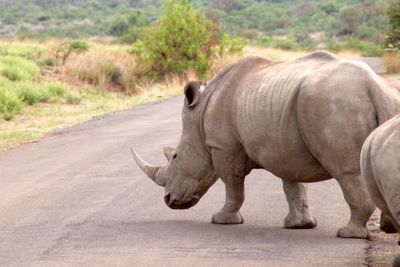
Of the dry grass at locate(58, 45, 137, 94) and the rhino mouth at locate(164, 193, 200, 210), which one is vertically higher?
the rhino mouth at locate(164, 193, 200, 210)

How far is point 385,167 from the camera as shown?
6426 millimetres

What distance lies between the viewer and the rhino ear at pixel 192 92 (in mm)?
10364

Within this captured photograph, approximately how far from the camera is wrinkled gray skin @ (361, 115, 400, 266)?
21.0 ft

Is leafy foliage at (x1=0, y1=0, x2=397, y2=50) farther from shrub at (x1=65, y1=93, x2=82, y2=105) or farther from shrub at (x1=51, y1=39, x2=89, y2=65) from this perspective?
shrub at (x1=65, y1=93, x2=82, y2=105)

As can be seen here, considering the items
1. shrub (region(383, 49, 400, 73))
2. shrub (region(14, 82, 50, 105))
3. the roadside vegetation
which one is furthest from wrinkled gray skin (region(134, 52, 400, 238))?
shrub (region(383, 49, 400, 73))

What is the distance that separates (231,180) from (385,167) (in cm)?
368

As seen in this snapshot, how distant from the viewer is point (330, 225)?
9828 mm

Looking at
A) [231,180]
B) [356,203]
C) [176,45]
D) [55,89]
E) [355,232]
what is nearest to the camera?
[356,203]

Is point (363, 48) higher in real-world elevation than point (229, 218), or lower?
lower

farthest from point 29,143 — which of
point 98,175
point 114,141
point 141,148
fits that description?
point 98,175

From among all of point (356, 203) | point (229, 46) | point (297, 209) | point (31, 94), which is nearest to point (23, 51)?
point (229, 46)

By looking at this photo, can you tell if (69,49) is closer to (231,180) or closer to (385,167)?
(231,180)

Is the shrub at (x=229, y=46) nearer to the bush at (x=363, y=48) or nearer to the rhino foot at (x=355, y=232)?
the bush at (x=363, y=48)

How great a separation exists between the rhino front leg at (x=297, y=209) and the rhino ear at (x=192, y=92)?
4.00ft
